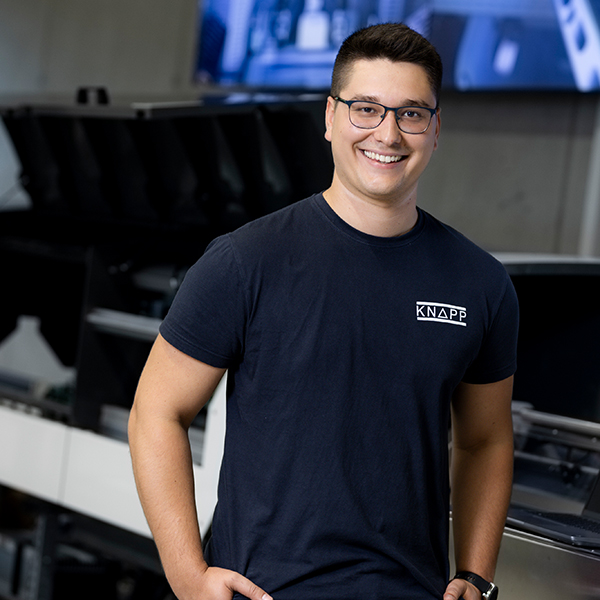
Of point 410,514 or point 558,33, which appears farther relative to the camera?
point 558,33

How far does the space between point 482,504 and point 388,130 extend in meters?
0.64

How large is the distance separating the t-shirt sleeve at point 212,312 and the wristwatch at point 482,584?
20.6 inches

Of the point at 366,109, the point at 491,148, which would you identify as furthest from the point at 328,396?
the point at 491,148

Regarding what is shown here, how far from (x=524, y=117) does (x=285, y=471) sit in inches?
158

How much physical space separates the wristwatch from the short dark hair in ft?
2.48

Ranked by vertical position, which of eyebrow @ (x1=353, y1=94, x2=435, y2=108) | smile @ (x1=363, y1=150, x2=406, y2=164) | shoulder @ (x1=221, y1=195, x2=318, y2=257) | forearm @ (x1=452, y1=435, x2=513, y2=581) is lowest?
forearm @ (x1=452, y1=435, x2=513, y2=581)

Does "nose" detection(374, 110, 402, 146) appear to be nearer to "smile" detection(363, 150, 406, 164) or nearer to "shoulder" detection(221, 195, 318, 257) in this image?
"smile" detection(363, 150, 406, 164)

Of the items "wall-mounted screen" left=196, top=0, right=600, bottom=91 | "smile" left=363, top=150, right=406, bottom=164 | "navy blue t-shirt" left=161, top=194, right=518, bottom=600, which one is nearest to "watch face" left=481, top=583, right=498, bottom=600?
"navy blue t-shirt" left=161, top=194, right=518, bottom=600

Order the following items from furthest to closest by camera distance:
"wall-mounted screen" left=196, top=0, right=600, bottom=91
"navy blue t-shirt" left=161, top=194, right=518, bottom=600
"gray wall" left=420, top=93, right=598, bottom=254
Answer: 1. "gray wall" left=420, top=93, right=598, bottom=254
2. "wall-mounted screen" left=196, top=0, right=600, bottom=91
3. "navy blue t-shirt" left=161, top=194, right=518, bottom=600

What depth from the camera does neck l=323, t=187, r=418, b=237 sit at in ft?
3.78

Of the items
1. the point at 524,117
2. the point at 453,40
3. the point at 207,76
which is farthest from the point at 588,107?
the point at 207,76

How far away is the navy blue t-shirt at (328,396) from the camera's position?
1.07 m

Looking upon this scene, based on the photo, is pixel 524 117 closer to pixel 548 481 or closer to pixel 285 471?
pixel 548 481

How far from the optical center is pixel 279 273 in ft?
3.63
